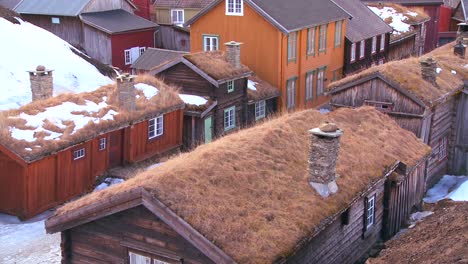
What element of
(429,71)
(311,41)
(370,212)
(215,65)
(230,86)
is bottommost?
(370,212)

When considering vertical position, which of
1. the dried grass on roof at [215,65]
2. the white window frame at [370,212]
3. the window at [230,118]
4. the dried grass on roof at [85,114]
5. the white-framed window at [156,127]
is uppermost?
the dried grass on roof at [215,65]

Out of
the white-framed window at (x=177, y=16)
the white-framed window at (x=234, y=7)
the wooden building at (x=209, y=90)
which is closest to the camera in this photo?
the wooden building at (x=209, y=90)

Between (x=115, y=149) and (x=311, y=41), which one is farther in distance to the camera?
(x=311, y=41)

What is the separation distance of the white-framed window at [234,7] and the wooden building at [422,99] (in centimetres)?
1166

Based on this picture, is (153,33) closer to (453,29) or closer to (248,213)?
(453,29)

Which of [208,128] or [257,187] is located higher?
[257,187]

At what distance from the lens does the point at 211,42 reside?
37.6 metres

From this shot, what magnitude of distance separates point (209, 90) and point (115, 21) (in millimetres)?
20489

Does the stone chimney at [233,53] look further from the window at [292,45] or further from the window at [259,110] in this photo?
the window at [292,45]

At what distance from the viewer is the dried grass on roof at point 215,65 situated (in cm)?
2916

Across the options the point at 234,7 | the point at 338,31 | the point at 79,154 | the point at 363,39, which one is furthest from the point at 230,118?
the point at 363,39

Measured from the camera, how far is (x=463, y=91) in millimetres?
27781

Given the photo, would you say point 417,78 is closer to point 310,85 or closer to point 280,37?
point 280,37

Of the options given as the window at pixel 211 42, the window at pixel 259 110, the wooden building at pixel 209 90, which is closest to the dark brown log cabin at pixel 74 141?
the wooden building at pixel 209 90
